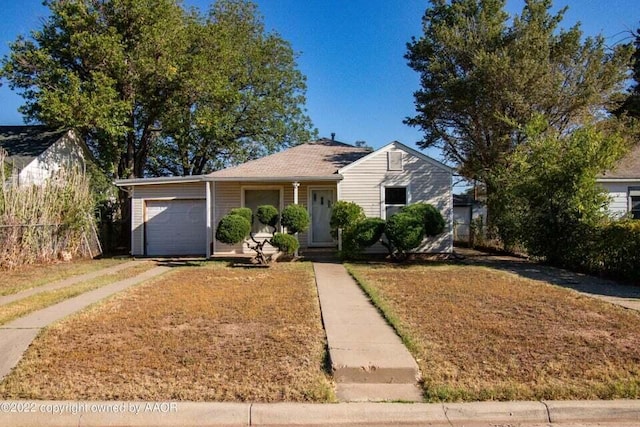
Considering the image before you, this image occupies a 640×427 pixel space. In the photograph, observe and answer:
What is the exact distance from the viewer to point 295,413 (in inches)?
133

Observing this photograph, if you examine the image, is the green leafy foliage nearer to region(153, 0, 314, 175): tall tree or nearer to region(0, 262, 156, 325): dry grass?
region(0, 262, 156, 325): dry grass

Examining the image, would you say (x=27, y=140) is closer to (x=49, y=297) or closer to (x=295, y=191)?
(x=295, y=191)

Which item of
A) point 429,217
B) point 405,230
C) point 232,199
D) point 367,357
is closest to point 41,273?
point 232,199

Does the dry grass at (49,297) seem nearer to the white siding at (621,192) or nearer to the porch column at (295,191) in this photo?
the porch column at (295,191)

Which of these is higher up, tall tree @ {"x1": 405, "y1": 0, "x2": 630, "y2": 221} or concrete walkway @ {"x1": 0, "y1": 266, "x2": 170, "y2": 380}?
tall tree @ {"x1": 405, "y1": 0, "x2": 630, "y2": 221}

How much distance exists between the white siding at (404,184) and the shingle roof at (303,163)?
0.88 m

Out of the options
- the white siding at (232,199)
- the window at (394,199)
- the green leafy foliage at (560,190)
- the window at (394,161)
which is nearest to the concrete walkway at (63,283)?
the white siding at (232,199)

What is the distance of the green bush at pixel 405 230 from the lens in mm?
11836

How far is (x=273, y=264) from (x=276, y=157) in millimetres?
5308

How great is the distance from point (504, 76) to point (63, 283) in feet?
49.4

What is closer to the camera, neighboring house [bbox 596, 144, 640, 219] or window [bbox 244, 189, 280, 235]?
window [bbox 244, 189, 280, 235]

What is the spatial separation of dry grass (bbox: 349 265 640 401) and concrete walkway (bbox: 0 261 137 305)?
640 centimetres

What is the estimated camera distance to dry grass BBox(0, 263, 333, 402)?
3.68 meters

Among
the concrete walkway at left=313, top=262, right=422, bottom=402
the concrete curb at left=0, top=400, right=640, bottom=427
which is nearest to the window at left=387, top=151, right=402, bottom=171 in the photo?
the concrete walkway at left=313, top=262, right=422, bottom=402
